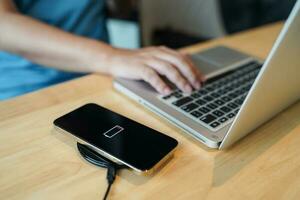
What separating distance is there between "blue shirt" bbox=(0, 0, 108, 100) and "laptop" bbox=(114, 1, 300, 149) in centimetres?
31

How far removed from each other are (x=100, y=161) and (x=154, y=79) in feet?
0.70

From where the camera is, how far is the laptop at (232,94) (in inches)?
15.2

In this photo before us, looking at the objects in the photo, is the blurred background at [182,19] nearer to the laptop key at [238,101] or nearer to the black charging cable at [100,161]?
the laptop key at [238,101]

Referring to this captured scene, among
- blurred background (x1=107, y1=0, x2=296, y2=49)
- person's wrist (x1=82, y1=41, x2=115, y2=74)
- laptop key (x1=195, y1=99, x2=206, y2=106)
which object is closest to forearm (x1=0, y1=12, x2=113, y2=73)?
person's wrist (x1=82, y1=41, x2=115, y2=74)

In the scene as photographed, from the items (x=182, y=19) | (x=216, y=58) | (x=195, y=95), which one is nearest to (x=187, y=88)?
(x=195, y=95)

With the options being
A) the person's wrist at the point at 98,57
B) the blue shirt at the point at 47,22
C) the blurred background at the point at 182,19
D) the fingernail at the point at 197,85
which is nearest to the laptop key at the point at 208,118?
the fingernail at the point at 197,85

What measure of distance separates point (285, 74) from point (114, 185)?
0.26 m

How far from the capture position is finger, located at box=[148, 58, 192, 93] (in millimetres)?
602

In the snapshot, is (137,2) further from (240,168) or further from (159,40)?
(240,168)

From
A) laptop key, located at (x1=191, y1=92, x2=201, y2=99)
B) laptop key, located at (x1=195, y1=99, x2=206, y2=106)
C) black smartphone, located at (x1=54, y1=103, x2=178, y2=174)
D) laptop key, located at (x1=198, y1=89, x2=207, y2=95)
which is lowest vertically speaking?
black smartphone, located at (x1=54, y1=103, x2=178, y2=174)

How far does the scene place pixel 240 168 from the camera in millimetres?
451

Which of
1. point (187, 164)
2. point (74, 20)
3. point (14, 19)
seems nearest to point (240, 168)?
point (187, 164)

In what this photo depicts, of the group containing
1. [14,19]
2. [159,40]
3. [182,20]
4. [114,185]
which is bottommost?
[159,40]

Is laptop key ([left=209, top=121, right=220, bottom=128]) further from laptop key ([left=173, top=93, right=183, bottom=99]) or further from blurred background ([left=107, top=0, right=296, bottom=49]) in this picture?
blurred background ([left=107, top=0, right=296, bottom=49])
